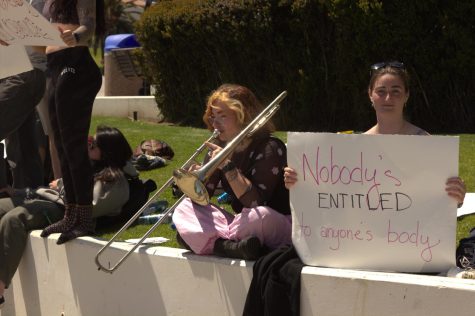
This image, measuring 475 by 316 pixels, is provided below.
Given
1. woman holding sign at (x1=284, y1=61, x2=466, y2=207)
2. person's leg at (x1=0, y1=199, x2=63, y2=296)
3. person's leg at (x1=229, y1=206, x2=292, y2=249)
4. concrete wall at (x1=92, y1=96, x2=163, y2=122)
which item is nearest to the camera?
woman holding sign at (x1=284, y1=61, x2=466, y2=207)

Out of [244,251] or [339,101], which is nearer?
[244,251]

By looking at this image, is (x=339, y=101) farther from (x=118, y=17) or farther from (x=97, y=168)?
(x=118, y=17)

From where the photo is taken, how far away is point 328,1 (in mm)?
10117

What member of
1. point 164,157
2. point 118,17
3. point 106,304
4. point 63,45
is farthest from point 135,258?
point 118,17

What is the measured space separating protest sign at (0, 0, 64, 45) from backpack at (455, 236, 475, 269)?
246cm

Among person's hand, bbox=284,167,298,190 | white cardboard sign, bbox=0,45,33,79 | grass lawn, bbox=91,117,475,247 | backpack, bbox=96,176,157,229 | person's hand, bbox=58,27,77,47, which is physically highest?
person's hand, bbox=58,27,77,47

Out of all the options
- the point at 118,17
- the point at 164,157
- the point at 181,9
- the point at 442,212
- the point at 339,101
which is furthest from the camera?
the point at 118,17

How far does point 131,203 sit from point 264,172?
1.75 metres

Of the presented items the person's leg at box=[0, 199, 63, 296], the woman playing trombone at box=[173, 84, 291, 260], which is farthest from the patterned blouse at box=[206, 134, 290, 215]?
the person's leg at box=[0, 199, 63, 296]

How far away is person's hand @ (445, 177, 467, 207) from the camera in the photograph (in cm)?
425

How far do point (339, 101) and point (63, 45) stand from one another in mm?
5897

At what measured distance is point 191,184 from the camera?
4.69m

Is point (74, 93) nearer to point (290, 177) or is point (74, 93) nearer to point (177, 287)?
point (177, 287)

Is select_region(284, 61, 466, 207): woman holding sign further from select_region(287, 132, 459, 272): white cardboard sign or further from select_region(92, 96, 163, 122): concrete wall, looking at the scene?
select_region(92, 96, 163, 122): concrete wall
